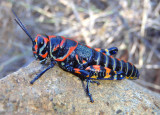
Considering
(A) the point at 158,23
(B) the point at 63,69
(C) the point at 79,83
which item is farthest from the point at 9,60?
(A) the point at 158,23

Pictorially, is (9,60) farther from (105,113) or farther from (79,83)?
(105,113)

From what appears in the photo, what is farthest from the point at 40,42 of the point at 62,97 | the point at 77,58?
the point at 62,97

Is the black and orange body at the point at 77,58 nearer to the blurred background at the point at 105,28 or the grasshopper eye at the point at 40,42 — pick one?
the grasshopper eye at the point at 40,42

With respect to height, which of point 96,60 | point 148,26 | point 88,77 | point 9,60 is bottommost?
point 9,60

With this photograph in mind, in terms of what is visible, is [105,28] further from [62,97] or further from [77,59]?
[62,97]

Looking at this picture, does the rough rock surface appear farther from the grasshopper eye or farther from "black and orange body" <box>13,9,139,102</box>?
the grasshopper eye

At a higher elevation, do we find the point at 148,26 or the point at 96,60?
the point at 148,26
